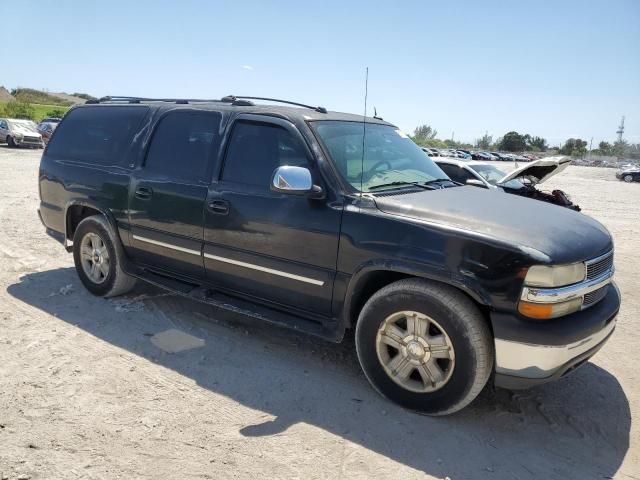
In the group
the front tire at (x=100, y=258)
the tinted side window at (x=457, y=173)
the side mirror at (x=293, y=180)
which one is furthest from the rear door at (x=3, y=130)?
the side mirror at (x=293, y=180)

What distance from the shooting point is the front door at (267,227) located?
349cm

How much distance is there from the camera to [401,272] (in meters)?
3.18

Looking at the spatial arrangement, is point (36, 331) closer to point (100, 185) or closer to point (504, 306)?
point (100, 185)

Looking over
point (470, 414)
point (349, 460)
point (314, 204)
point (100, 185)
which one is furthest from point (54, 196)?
point (470, 414)

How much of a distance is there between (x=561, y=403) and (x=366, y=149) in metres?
2.31

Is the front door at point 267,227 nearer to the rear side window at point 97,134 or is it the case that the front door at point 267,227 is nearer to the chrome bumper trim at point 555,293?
the chrome bumper trim at point 555,293

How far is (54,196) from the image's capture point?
5.38 meters

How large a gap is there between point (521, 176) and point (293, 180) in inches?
288

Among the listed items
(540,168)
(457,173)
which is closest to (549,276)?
(540,168)

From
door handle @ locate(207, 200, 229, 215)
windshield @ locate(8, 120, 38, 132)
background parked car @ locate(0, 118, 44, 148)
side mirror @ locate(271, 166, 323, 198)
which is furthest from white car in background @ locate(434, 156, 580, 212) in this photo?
windshield @ locate(8, 120, 38, 132)

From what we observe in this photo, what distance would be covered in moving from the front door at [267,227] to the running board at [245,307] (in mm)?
88

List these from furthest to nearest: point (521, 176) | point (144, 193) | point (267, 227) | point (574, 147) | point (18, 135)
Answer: point (574, 147), point (18, 135), point (521, 176), point (144, 193), point (267, 227)

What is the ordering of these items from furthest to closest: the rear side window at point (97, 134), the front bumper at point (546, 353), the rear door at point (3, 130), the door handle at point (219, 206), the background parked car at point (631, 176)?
the background parked car at point (631, 176), the rear door at point (3, 130), the rear side window at point (97, 134), the door handle at point (219, 206), the front bumper at point (546, 353)

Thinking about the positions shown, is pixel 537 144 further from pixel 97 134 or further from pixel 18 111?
pixel 97 134
